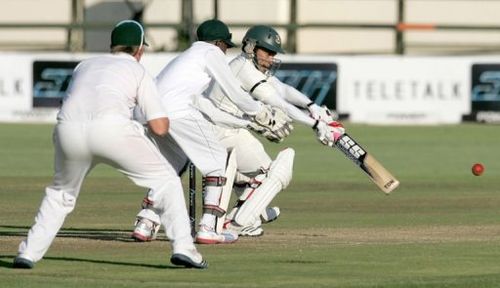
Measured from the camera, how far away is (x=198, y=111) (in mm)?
12484

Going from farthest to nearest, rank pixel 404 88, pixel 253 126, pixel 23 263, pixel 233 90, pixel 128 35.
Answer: pixel 404 88 < pixel 253 126 < pixel 233 90 < pixel 128 35 < pixel 23 263

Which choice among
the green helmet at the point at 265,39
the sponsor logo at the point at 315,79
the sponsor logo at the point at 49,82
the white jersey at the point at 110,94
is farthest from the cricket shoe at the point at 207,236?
the sponsor logo at the point at 49,82

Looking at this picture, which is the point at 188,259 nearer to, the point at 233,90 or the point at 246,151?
the point at 233,90

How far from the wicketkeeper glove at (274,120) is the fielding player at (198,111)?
14cm

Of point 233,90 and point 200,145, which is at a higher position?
point 233,90

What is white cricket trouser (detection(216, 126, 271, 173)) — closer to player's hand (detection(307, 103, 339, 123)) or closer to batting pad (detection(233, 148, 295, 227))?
batting pad (detection(233, 148, 295, 227))

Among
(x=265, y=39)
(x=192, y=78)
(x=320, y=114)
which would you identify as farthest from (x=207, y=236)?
(x=265, y=39)

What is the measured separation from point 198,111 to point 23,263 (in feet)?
8.49

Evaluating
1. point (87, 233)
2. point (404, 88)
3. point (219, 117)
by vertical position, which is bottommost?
point (404, 88)

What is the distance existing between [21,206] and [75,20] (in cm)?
2271

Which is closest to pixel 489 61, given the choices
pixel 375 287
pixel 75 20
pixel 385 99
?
pixel 385 99

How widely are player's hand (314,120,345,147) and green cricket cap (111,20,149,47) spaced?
107 inches

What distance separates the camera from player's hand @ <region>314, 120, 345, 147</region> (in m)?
13.0

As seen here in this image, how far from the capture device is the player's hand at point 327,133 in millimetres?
12969
